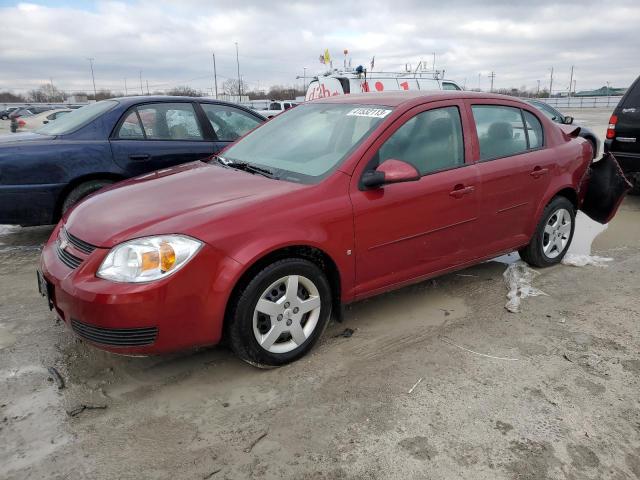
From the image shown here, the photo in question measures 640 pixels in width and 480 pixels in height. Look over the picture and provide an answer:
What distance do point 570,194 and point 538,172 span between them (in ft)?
2.21

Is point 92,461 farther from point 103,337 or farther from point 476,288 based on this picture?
point 476,288

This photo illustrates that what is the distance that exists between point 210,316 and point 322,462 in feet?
3.06

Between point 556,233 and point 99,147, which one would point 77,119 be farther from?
point 556,233

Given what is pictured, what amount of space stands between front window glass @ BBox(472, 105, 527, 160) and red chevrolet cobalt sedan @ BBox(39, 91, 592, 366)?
0.05 ft

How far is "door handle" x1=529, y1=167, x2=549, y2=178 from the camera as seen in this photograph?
4188mm

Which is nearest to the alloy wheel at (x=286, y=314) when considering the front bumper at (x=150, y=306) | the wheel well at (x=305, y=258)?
the wheel well at (x=305, y=258)

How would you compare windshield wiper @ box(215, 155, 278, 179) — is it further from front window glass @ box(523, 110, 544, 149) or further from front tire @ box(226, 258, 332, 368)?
front window glass @ box(523, 110, 544, 149)

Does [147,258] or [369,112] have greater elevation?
[369,112]

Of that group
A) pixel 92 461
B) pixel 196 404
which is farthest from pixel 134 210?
pixel 92 461

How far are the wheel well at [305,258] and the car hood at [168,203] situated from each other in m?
0.31

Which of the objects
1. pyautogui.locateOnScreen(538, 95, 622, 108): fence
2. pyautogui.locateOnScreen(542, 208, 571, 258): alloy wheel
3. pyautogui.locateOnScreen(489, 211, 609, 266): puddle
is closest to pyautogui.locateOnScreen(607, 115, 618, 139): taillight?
pyautogui.locateOnScreen(489, 211, 609, 266): puddle

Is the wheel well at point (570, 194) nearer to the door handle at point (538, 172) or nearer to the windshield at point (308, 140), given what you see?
the door handle at point (538, 172)

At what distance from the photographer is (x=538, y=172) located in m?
4.23

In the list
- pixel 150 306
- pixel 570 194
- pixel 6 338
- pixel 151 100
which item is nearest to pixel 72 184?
pixel 151 100
